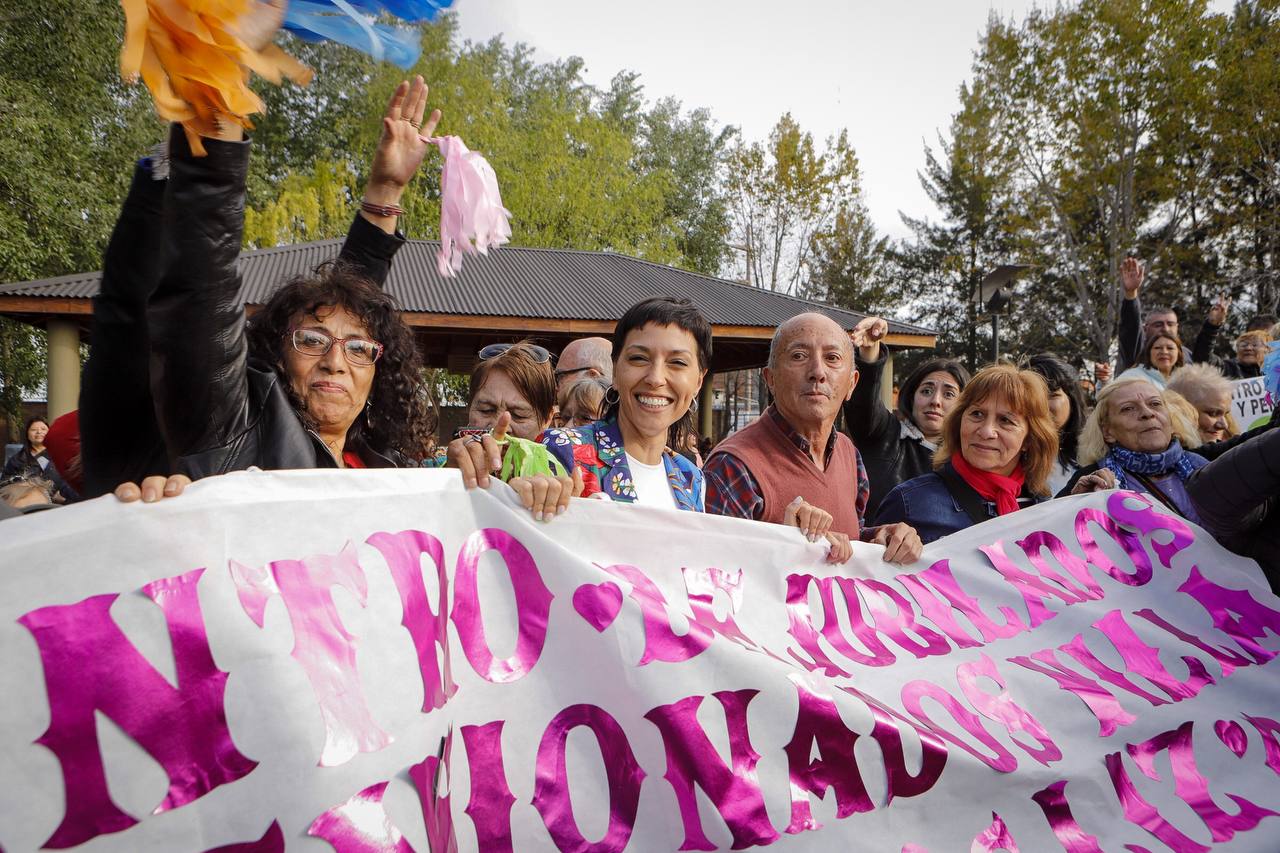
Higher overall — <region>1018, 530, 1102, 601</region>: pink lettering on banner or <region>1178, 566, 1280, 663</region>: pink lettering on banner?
<region>1018, 530, 1102, 601</region>: pink lettering on banner

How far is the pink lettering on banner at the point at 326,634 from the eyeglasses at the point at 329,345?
0.62 metres

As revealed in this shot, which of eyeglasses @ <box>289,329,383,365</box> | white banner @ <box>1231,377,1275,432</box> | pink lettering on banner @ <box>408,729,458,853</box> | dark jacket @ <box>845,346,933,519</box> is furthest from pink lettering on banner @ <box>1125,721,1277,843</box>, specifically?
white banner @ <box>1231,377,1275,432</box>

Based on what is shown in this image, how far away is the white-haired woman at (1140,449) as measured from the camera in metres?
Result: 3.15

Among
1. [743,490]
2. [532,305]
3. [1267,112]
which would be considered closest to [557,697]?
[743,490]

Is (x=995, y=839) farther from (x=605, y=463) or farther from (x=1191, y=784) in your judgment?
(x=605, y=463)

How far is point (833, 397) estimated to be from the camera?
9.13 feet

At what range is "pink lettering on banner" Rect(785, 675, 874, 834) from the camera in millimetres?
1713

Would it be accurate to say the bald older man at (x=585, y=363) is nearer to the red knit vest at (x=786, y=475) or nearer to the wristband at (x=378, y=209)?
the red knit vest at (x=786, y=475)

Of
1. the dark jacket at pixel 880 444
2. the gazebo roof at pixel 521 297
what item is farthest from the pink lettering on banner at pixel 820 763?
the gazebo roof at pixel 521 297

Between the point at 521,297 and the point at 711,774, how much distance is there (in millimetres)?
12733

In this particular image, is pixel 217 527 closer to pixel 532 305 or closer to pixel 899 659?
pixel 899 659

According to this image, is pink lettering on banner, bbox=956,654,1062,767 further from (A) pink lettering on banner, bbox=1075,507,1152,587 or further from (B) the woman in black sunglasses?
(B) the woman in black sunglasses

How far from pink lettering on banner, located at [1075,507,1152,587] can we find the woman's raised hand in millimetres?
2335

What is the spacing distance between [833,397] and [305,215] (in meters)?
23.1
